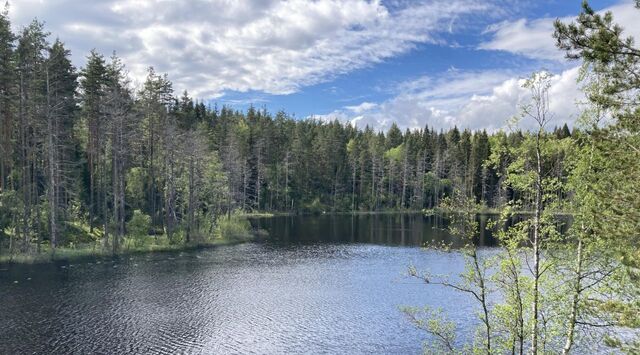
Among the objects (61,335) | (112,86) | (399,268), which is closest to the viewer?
(61,335)

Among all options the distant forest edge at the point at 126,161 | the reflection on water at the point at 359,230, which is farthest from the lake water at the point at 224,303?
the reflection on water at the point at 359,230

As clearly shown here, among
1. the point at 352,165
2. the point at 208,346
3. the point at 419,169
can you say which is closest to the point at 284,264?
the point at 208,346

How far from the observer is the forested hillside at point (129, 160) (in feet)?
158

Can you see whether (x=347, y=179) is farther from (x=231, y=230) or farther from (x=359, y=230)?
(x=231, y=230)

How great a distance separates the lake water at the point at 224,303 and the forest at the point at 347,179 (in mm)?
4517

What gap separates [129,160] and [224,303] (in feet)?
134

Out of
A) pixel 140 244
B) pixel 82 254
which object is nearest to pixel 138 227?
pixel 140 244

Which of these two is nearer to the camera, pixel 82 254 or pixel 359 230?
pixel 82 254

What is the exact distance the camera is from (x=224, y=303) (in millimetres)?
36188

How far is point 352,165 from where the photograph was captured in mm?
128375

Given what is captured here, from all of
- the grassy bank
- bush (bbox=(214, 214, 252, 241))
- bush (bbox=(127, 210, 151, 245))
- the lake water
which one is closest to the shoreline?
the grassy bank

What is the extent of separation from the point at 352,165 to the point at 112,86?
262 feet

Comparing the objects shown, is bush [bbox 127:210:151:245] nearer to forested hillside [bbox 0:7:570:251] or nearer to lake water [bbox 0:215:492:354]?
forested hillside [bbox 0:7:570:251]

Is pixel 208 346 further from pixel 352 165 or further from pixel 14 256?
pixel 352 165
